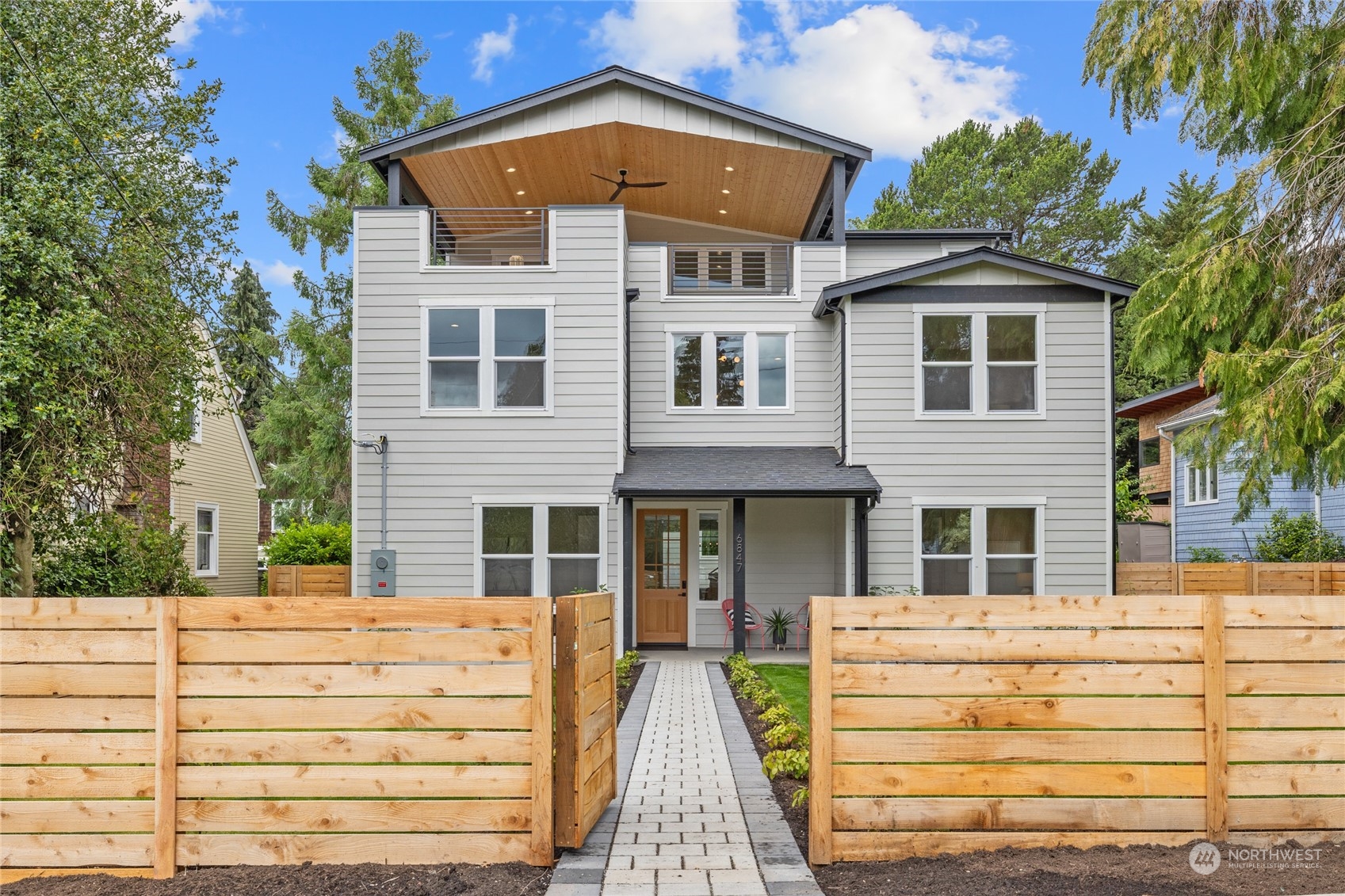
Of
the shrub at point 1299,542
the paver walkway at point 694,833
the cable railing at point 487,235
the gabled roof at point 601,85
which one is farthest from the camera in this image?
the shrub at point 1299,542

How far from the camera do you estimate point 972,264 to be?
13.4 m

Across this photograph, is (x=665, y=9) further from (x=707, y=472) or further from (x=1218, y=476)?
(x=1218, y=476)

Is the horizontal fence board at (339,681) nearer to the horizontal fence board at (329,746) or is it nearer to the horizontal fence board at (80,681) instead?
the horizontal fence board at (329,746)

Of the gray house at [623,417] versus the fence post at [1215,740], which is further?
the gray house at [623,417]

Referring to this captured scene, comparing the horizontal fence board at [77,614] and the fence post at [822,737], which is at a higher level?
the horizontal fence board at [77,614]

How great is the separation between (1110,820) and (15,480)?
351 inches

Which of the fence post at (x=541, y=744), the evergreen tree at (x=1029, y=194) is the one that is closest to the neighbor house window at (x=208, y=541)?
the fence post at (x=541, y=744)

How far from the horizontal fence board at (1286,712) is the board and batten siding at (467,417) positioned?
956 cm

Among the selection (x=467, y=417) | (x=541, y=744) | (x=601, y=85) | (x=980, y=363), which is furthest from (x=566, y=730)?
(x=601, y=85)

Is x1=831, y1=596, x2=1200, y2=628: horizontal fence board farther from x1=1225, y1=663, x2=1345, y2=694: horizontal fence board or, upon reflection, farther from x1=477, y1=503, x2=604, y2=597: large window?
x1=477, y1=503, x2=604, y2=597: large window

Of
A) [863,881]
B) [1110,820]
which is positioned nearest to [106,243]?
[863,881]

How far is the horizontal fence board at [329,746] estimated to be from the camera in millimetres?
4258

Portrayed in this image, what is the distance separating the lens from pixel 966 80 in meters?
33.9

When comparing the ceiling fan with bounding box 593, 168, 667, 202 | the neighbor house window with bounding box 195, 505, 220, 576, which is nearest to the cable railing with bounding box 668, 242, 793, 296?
the ceiling fan with bounding box 593, 168, 667, 202
